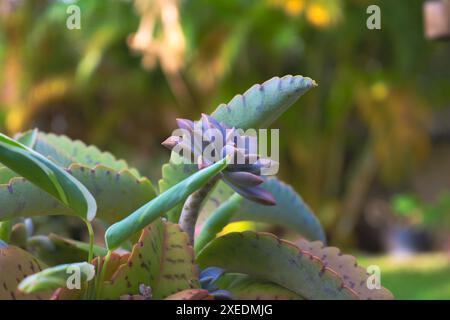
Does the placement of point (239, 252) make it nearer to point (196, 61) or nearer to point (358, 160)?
point (196, 61)

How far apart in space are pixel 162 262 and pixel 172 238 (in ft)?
0.05

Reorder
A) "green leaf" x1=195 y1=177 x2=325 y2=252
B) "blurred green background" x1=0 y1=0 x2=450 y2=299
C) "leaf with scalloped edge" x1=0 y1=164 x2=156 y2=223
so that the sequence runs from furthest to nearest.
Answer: "blurred green background" x1=0 y1=0 x2=450 y2=299
"green leaf" x1=195 y1=177 x2=325 y2=252
"leaf with scalloped edge" x1=0 y1=164 x2=156 y2=223

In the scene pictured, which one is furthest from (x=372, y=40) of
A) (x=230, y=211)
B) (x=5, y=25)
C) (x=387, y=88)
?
(x=230, y=211)

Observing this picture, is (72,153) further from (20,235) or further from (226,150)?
(226,150)

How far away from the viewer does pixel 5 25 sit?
7625 millimetres

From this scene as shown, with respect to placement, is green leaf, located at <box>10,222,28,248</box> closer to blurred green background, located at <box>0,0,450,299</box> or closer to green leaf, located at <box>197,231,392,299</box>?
green leaf, located at <box>197,231,392,299</box>

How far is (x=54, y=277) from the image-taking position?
13.8 inches

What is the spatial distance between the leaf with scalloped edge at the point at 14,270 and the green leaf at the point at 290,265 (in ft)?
0.40

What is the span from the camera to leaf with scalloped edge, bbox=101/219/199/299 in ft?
1.36

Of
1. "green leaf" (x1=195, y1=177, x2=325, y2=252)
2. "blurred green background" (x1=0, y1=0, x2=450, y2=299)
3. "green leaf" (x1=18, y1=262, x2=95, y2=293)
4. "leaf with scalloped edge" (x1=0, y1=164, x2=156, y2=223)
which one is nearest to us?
"green leaf" (x1=18, y1=262, x2=95, y2=293)

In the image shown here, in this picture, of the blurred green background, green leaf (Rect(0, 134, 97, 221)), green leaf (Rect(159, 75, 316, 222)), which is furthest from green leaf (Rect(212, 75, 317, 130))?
the blurred green background

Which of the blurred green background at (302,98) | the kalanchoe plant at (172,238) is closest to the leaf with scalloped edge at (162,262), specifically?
the kalanchoe plant at (172,238)

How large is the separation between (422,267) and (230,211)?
550 cm

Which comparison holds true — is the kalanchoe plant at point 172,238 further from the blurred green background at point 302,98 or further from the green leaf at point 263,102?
the blurred green background at point 302,98
